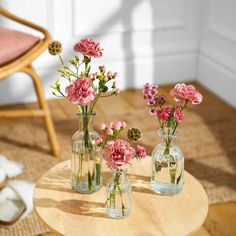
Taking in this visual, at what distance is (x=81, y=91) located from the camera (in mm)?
1262

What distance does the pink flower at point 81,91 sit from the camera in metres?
1.26

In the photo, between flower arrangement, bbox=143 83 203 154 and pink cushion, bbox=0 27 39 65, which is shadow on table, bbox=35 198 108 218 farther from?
pink cushion, bbox=0 27 39 65

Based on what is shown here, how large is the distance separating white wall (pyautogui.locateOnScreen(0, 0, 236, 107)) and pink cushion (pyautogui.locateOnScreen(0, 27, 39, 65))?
1.99 ft

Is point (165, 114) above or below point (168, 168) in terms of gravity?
above

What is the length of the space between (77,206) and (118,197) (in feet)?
0.38

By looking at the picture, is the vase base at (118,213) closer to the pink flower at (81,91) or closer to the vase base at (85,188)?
the vase base at (85,188)

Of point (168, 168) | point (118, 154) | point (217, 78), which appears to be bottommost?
point (217, 78)

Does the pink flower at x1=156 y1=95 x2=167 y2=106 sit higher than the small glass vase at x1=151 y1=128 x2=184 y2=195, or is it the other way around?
the pink flower at x1=156 y1=95 x2=167 y2=106

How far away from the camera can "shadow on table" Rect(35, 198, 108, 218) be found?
4.42 ft

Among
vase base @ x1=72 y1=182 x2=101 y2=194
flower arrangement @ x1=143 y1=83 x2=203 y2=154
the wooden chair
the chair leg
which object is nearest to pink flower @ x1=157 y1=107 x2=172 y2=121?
flower arrangement @ x1=143 y1=83 x2=203 y2=154

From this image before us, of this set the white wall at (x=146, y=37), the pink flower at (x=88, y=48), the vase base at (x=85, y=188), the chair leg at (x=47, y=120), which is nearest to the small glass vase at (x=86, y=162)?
the vase base at (x=85, y=188)

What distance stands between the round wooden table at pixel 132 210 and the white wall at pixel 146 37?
4.87ft

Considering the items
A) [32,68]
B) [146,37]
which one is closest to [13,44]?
[32,68]

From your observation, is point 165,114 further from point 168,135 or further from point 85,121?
point 85,121
